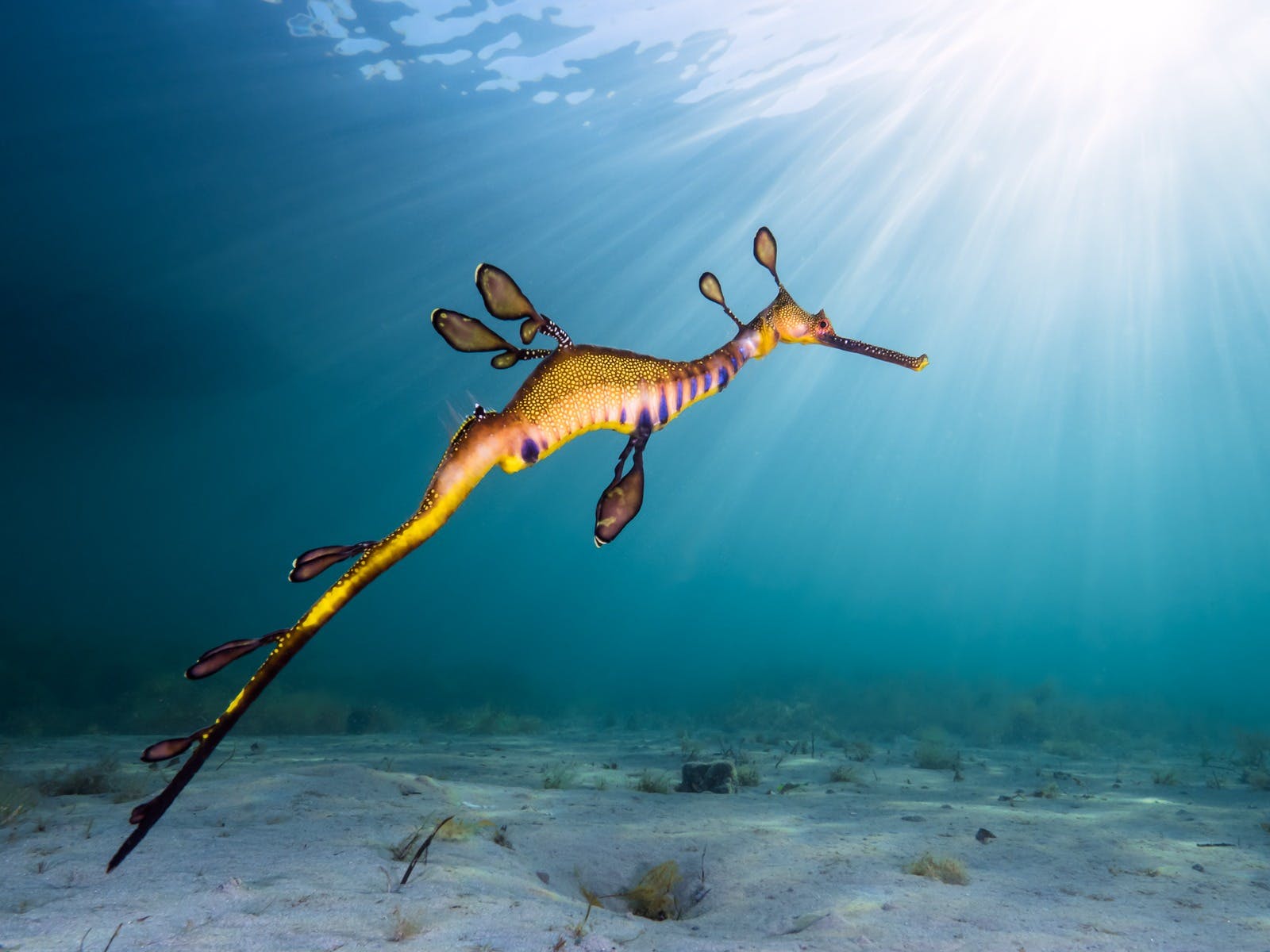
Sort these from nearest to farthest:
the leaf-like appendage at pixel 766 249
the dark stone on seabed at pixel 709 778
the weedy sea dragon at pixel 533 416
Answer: the weedy sea dragon at pixel 533 416, the leaf-like appendage at pixel 766 249, the dark stone on seabed at pixel 709 778

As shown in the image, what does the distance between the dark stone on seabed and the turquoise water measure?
686 centimetres

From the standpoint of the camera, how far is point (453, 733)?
13734 millimetres

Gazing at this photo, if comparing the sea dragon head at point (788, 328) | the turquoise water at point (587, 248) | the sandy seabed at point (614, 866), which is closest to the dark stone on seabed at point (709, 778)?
the sandy seabed at point (614, 866)


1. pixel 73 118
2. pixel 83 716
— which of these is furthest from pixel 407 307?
pixel 83 716

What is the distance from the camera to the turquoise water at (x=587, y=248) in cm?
1588

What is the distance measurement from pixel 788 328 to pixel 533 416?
645mm

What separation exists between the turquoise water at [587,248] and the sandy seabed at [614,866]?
304cm

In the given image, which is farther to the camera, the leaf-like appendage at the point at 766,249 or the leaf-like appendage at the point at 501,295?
the leaf-like appendage at the point at 766,249

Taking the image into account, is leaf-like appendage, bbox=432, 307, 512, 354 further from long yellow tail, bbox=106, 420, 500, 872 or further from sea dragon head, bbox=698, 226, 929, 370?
sea dragon head, bbox=698, 226, 929, 370

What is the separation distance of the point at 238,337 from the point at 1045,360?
4111 cm

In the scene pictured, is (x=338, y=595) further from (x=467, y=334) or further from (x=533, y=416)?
(x=467, y=334)

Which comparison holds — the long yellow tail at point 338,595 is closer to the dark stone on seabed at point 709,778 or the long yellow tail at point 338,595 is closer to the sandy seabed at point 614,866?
the sandy seabed at point 614,866

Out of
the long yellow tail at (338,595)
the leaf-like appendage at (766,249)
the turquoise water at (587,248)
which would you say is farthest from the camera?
the turquoise water at (587,248)

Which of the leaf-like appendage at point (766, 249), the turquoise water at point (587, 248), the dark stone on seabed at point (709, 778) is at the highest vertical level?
the turquoise water at point (587, 248)
